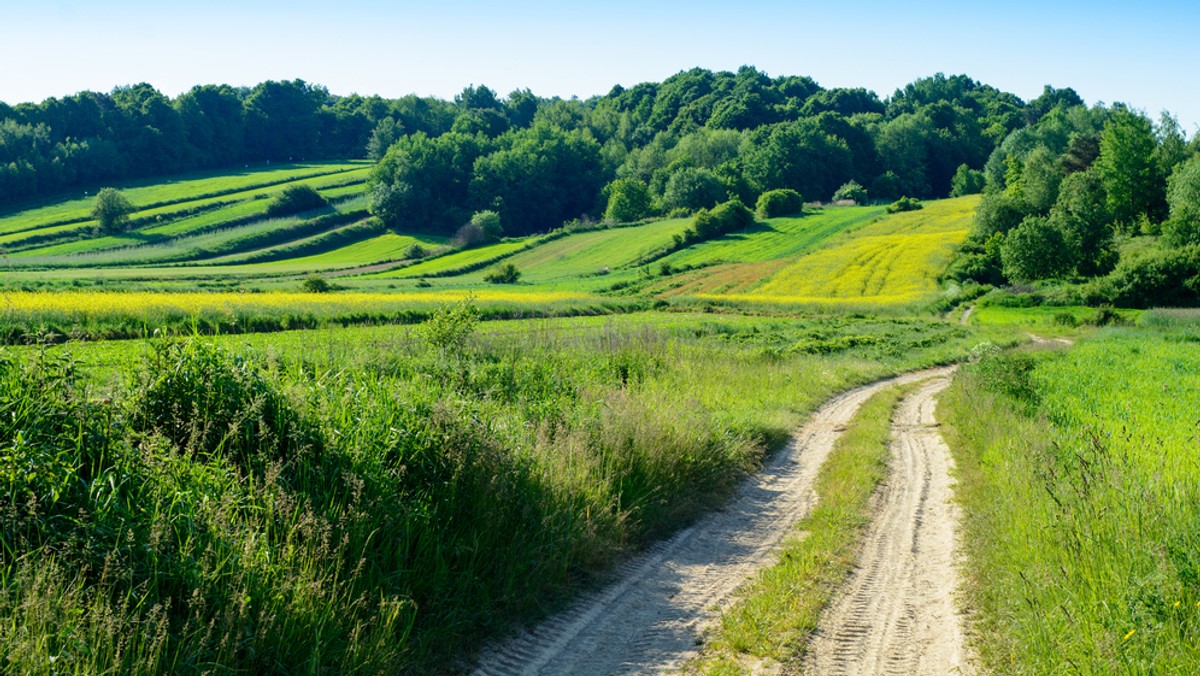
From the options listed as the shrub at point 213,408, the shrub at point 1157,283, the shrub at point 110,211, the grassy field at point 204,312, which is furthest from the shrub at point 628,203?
the shrub at point 213,408

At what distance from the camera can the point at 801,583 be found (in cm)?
786

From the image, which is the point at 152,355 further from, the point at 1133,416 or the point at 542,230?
the point at 542,230

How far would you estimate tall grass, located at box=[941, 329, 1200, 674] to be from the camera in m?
5.41

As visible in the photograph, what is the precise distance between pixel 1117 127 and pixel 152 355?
9359 centimetres

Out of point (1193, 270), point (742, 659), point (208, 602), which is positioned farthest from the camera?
point (1193, 270)

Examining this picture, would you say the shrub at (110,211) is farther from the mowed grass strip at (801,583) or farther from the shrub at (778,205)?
the mowed grass strip at (801,583)

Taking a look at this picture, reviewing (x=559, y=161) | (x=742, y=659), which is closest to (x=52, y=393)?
(x=742, y=659)

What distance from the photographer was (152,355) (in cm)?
728

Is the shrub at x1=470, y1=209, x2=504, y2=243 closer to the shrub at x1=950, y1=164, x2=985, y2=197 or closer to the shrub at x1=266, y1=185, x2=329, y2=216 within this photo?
the shrub at x1=266, y1=185, x2=329, y2=216

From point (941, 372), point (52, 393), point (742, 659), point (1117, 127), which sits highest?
point (1117, 127)

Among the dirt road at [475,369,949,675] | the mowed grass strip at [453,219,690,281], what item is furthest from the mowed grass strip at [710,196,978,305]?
→ the dirt road at [475,369,949,675]

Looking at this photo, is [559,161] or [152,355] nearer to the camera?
[152,355]

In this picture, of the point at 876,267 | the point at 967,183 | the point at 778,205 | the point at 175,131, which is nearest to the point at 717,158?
the point at 778,205

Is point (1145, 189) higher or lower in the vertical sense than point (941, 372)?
higher
